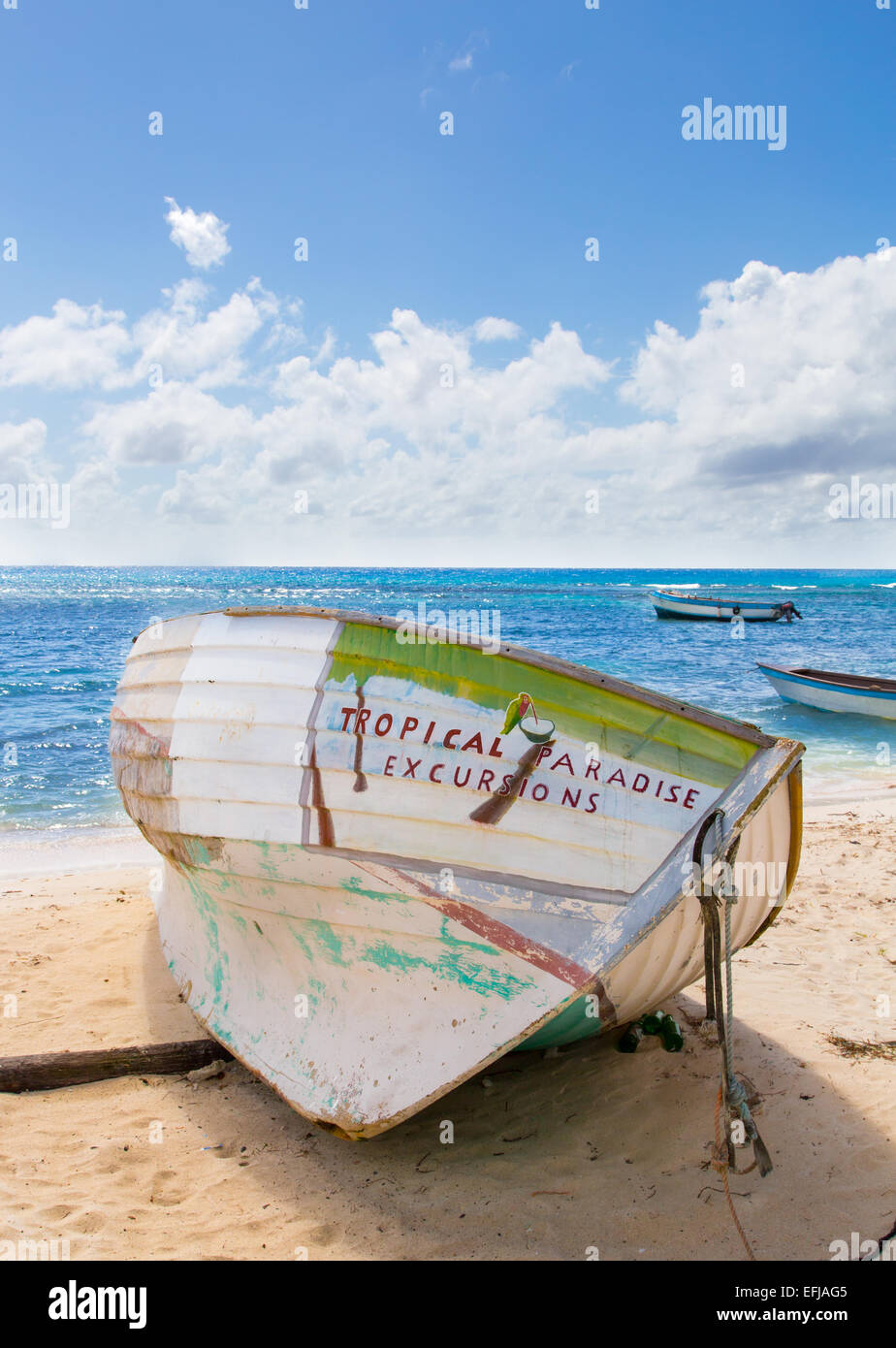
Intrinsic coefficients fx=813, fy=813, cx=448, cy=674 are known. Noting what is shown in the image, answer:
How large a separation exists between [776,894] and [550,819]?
1.35 metres

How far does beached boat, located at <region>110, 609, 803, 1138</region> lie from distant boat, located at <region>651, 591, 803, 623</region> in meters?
33.7

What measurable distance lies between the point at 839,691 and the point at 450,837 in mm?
13355

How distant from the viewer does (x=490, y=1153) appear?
343cm

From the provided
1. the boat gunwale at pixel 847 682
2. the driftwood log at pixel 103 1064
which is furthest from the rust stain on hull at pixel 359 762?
the boat gunwale at pixel 847 682

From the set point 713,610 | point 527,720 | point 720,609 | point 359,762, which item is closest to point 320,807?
point 359,762

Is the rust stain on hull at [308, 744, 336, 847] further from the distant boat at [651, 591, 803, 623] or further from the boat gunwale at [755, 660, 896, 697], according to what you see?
the distant boat at [651, 591, 803, 623]

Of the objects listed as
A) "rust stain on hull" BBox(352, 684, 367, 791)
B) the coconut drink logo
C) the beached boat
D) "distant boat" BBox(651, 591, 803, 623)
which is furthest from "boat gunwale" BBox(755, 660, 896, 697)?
"distant boat" BBox(651, 591, 803, 623)

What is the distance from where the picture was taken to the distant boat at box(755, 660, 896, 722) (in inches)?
→ 559

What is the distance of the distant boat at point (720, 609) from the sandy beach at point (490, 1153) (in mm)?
33096

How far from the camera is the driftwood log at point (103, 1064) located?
390 cm

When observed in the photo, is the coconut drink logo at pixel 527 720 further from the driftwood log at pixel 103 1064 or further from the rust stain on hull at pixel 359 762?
the driftwood log at pixel 103 1064
